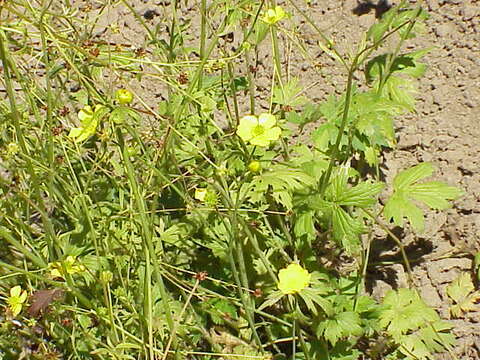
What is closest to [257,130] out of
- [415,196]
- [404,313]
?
[415,196]

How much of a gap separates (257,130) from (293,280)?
0.38m

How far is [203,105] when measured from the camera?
6.38 feet

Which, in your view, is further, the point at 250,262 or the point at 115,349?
the point at 250,262

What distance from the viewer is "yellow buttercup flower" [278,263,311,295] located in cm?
166

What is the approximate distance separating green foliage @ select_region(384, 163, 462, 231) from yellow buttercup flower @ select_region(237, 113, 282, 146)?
0.42m

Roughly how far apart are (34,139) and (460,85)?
1.46 m

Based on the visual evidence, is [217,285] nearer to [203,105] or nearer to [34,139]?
[203,105]

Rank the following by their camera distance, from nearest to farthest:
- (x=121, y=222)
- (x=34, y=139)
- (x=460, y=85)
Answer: (x=121, y=222), (x=34, y=139), (x=460, y=85)

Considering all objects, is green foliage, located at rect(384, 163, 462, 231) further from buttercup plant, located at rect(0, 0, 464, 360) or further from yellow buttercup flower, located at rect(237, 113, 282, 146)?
yellow buttercup flower, located at rect(237, 113, 282, 146)

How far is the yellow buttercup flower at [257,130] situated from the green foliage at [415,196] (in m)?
0.42

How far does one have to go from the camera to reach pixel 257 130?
1724 millimetres

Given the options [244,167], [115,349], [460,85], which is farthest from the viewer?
[460,85]

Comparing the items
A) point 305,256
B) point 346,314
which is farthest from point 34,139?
point 346,314

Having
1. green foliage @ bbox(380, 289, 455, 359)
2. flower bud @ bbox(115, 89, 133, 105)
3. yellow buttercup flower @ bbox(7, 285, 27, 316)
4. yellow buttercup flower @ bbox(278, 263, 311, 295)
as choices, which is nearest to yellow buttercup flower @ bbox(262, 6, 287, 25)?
flower bud @ bbox(115, 89, 133, 105)
